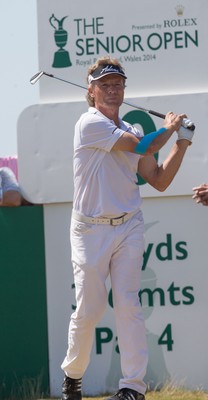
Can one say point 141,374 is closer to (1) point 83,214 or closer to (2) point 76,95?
(1) point 83,214

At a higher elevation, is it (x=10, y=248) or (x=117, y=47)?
(x=117, y=47)

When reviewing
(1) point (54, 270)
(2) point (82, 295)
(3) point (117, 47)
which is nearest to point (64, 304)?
(1) point (54, 270)

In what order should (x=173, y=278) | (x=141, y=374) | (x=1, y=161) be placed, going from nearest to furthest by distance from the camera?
1. (x=141, y=374)
2. (x=173, y=278)
3. (x=1, y=161)

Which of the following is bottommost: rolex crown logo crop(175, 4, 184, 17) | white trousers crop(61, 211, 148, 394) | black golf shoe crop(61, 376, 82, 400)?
black golf shoe crop(61, 376, 82, 400)

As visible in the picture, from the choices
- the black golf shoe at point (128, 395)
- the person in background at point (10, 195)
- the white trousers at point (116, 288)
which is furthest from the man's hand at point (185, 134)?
the person in background at point (10, 195)

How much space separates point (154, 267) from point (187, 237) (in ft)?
0.99

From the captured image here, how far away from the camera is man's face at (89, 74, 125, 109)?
17.6 ft

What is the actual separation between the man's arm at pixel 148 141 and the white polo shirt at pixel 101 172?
1.6 inches

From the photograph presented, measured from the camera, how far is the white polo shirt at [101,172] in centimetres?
525

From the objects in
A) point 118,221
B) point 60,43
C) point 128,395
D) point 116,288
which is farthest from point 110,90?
point 128,395

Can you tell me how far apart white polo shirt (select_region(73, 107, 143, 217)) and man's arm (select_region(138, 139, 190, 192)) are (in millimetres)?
164

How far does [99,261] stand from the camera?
523 cm

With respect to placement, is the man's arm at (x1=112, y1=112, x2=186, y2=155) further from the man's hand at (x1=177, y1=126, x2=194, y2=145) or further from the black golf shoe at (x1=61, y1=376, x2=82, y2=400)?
the black golf shoe at (x1=61, y1=376, x2=82, y2=400)

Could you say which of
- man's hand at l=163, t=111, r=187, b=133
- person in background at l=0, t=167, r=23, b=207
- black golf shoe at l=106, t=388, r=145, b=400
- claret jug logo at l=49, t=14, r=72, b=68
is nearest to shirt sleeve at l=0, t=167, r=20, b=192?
person in background at l=0, t=167, r=23, b=207
